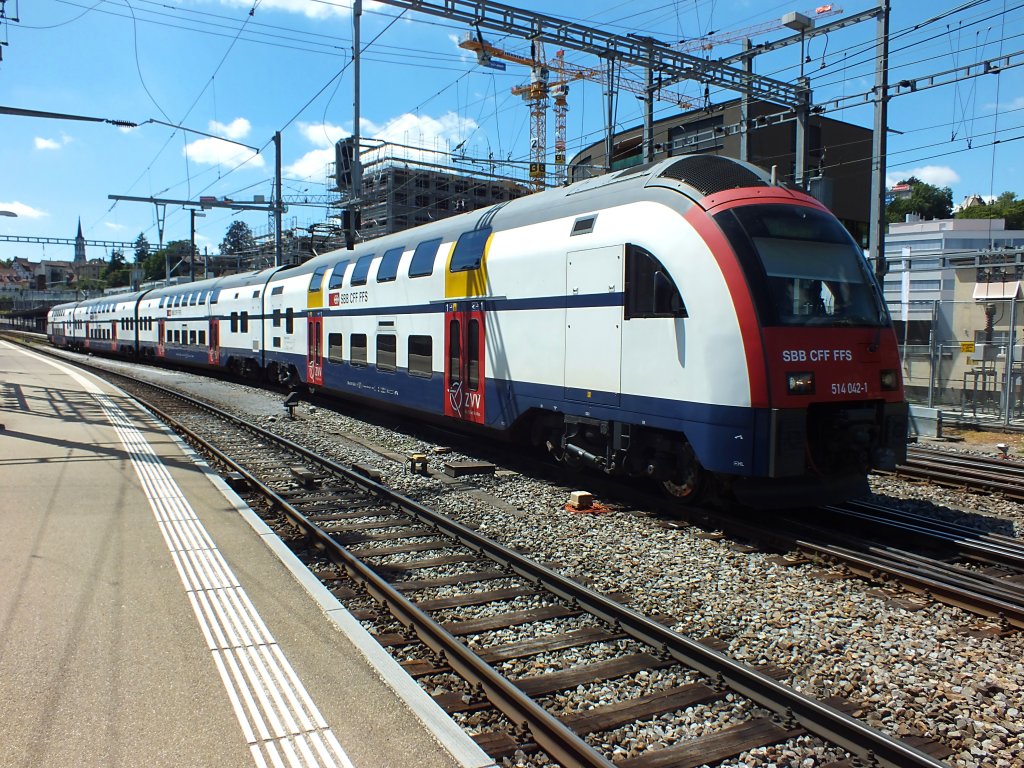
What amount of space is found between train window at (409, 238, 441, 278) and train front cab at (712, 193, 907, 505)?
6.05m

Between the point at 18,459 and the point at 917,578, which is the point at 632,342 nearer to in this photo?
the point at 917,578

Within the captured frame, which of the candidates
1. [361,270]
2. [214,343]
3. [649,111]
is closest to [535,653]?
[361,270]

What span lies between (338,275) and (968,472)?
12.2 metres

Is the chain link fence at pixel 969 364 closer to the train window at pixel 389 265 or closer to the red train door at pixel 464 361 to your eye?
the red train door at pixel 464 361

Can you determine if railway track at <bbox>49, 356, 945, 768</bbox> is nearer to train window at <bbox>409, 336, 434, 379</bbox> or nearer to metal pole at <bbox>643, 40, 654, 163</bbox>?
train window at <bbox>409, 336, 434, 379</bbox>

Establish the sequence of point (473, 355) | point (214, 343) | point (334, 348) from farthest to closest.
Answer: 1. point (214, 343)
2. point (334, 348)
3. point (473, 355)

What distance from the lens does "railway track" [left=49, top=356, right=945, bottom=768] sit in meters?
3.63

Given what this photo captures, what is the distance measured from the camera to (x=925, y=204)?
299 feet

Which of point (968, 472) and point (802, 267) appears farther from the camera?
point (968, 472)

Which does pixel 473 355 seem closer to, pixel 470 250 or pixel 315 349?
pixel 470 250

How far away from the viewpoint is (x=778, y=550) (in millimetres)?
6820

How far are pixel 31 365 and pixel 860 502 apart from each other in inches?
1276

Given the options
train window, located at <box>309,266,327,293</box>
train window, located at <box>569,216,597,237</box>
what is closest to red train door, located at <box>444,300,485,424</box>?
train window, located at <box>569,216,597,237</box>

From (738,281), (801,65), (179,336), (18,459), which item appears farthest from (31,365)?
(738,281)
